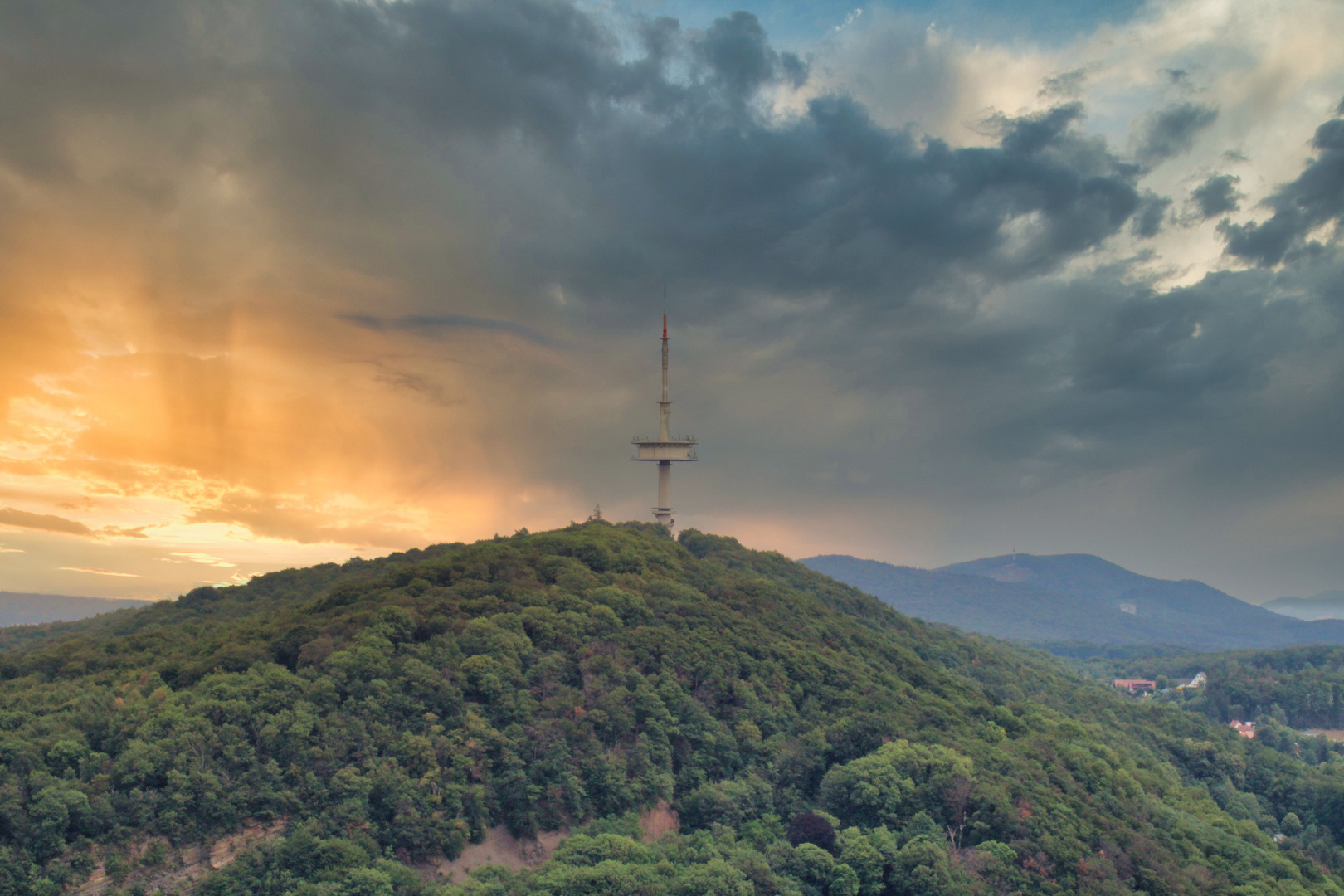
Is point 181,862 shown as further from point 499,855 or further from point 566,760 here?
point 566,760

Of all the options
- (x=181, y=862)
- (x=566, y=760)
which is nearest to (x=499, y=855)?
(x=566, y=760)

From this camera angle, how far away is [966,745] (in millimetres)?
58750

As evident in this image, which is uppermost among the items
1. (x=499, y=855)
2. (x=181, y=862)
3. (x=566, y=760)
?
(x=566, y=760)

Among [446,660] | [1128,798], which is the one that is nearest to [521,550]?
[446,660]

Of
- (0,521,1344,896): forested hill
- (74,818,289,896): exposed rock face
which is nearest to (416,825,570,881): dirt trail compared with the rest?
(0,521,1344,896): forested hill

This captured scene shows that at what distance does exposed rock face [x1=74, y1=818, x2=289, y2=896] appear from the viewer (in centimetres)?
3453

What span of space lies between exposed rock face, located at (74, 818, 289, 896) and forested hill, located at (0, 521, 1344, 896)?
0.54 ft

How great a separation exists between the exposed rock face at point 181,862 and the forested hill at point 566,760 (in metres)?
0.16

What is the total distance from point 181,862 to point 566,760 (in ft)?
65.5

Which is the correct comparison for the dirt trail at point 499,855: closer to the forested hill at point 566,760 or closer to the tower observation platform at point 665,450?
the forested hill at point 566,760

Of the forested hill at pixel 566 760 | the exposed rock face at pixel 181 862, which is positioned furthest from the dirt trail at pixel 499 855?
the exposed rock face at pixel 181 862

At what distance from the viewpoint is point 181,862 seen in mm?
36156

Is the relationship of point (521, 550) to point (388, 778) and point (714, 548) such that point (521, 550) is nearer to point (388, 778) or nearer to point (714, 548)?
point (388, 778)

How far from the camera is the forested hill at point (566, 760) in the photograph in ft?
124
